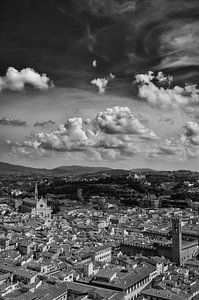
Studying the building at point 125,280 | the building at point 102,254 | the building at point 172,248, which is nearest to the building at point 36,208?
the building at point 172,248

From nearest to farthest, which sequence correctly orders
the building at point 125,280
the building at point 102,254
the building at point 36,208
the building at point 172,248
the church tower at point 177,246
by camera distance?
the building at point 125,280
the building at point 102,254
the church tower at point 177,246
the building at point 172,248
the building at point 36,208

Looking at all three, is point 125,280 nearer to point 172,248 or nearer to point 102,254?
point 102,254

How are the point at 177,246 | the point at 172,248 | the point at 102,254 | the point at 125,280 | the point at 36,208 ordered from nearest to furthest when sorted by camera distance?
the point at 125,280
the point at 102,254
the point at 177,246
the point at 172,248
the point at 36,208

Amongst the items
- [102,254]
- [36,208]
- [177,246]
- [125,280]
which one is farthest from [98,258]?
[36,208]

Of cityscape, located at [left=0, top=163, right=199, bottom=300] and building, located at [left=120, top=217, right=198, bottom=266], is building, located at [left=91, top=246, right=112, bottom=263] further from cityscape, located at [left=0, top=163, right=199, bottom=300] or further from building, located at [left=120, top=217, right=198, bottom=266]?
building, located at [left=120, top=217, right=198, bottom=266]

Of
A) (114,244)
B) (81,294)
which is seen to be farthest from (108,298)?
(114,244)

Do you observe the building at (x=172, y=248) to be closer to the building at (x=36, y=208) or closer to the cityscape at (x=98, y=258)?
the cityscape at (x=98, y=258)

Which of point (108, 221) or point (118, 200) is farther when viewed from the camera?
point (118, 200)

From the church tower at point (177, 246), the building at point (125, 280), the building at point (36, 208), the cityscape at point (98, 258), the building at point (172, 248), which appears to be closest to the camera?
the cityscape at point (98, 258)

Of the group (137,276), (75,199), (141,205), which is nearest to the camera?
(137,276)

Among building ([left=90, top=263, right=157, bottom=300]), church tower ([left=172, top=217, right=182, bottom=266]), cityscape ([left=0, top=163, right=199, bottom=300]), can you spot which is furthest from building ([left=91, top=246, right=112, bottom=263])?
church tower ([left=172, top=217, right=182, bottom=266])

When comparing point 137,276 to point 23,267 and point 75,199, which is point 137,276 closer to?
point 23,267
